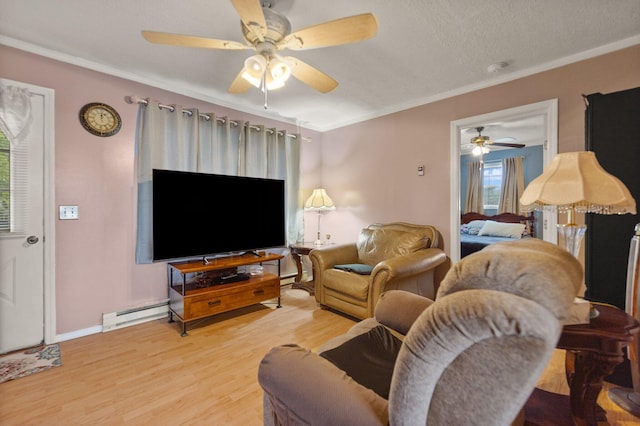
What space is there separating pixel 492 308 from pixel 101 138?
10.7 ft

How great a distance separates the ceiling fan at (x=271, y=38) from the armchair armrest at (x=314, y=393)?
62.2 inches

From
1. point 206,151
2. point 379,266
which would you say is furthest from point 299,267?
point 206,151

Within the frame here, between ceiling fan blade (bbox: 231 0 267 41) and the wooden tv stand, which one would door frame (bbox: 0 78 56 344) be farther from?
ceiling fan blade (bbox: 231 0 267 41)

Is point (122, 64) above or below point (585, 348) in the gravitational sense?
above

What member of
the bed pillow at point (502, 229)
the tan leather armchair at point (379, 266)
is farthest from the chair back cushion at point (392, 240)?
the bed pillow at point (502, 229)

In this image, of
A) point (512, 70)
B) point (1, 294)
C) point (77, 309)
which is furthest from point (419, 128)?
point (1, 294)

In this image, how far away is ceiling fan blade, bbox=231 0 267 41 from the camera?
136 centimetres

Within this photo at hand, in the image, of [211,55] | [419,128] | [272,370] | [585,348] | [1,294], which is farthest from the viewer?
[419,128]

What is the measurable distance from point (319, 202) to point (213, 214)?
1.62m

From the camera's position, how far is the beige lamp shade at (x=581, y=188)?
139 cm

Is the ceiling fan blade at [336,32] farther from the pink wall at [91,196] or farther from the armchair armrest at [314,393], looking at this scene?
the pink wall at [91,196]

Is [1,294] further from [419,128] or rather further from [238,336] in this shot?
[419,128]

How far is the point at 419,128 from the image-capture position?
3463mm

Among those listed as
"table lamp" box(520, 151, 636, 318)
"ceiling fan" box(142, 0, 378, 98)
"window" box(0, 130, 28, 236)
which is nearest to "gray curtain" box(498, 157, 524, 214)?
"table lamp" box(520, 151, 636, 318)
